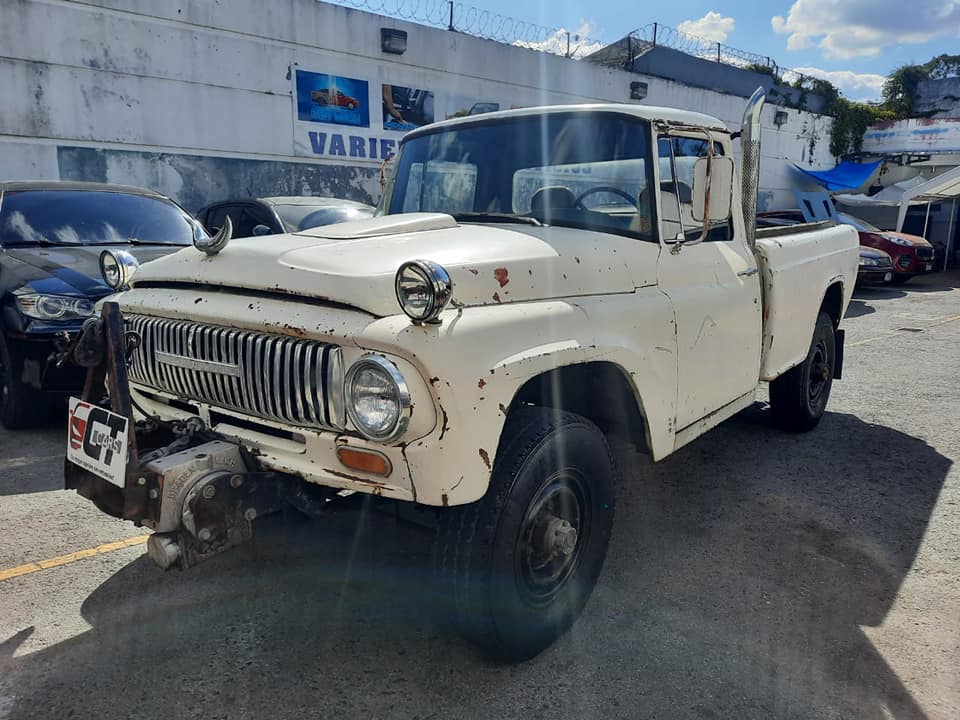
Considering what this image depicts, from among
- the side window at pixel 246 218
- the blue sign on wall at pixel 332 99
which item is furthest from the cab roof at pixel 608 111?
the blue sign on wall at pixel 332 99

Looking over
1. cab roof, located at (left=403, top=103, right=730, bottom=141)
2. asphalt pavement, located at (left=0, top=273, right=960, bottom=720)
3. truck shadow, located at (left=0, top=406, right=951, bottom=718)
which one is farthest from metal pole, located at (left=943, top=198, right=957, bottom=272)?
cab roof, located at (left=403, top=103, right=730, bottom=141)

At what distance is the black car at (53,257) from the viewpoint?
4773mm

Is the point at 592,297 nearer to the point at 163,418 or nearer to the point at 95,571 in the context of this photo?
the point at 163,418

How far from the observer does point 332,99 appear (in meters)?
12.8

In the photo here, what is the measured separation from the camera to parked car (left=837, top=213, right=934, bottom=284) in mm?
16016

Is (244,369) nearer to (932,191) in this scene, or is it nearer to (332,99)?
(332,99)

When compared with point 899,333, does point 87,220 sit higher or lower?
higher

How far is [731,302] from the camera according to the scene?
3703 mm

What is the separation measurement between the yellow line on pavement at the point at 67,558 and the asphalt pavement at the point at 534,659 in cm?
1

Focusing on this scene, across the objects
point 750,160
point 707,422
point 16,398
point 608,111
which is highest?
point 608,111

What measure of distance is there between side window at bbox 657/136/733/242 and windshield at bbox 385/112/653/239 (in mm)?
108

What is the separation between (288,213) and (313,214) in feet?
0.99

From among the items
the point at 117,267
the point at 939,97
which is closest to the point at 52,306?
the point at 117,267

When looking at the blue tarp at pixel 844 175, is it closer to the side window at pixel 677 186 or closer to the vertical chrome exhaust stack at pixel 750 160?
the vertical chrome exhaust stack at pixel 750 160
